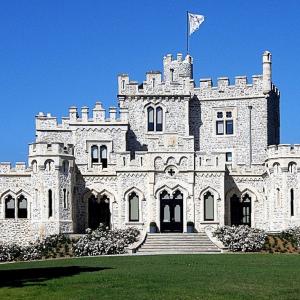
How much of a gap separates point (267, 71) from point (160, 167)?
12144mm

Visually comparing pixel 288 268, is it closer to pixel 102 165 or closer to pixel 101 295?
pixel 101 295

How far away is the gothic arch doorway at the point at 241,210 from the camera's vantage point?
52938 millimetres

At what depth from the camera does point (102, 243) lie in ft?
147

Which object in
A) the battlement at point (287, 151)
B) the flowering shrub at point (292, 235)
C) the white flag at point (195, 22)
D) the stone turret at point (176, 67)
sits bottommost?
the flowering shrub at point (292, 235)

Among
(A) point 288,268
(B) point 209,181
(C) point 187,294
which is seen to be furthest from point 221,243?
(C) point 187,294

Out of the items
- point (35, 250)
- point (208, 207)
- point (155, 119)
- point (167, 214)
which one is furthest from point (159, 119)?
point (35, 250)

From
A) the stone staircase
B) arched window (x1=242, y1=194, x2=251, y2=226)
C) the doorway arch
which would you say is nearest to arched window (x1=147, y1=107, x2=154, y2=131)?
the doorway arch

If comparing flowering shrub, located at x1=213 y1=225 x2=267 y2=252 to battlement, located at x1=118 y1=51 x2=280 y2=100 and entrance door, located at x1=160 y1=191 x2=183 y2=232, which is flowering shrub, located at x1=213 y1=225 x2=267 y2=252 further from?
battlement, located at x1=118 y1=51 x2=280 y2=100

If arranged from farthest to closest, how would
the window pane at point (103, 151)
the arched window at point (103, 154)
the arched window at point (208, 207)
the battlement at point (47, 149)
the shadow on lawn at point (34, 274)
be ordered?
the window pane at point (103, 151), the arched window at point (103, 154), the arched window at point (208, 207), the battlement at point (47, 149), the shadow on lawn at point (34, 274)

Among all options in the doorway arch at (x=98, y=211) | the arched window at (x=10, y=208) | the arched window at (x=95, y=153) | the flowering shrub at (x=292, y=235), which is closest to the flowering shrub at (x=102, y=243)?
the doorway arch at (x=98, y=211)

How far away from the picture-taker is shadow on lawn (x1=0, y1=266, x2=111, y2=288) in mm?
27078

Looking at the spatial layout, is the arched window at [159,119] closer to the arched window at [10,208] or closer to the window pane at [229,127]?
the window pane at [229,127]

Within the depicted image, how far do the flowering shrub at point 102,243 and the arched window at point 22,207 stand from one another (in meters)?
6.73

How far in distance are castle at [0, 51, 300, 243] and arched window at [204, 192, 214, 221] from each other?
63mm
